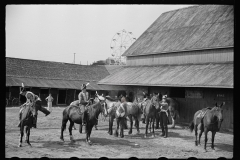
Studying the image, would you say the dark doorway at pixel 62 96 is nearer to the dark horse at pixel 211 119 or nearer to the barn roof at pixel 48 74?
the barn roof at pixel 48 74

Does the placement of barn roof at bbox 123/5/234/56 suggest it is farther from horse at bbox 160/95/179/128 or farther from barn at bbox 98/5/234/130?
horse at bbox 160/95/179/128

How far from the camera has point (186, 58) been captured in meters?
17.4

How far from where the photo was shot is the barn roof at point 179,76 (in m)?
13.1

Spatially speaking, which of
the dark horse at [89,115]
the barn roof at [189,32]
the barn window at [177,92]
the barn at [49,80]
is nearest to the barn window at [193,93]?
the barn window at [177,92]

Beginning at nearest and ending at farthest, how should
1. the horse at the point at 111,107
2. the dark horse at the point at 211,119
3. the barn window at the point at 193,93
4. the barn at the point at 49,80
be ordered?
the dark horse at the point at 211,119, the horse at the point at 111,107, the barn window at the point at 193,93, the barn at the point at 49,80

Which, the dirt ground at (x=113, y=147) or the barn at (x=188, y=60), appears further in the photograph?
the barn at (x=188, y=60)

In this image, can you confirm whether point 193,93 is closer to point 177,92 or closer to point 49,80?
point 177,92

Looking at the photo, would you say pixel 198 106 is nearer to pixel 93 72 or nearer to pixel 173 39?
pixel 173 39

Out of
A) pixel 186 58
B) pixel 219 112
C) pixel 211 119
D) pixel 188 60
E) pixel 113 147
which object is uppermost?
pixel 186 58

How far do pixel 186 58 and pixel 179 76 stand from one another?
8.32ft

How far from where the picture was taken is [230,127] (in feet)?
43.6

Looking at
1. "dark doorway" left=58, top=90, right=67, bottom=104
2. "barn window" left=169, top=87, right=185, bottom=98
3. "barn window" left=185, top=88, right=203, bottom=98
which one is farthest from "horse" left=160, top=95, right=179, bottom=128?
"dark doorway" left=58, top=90, right=67, bottom=104

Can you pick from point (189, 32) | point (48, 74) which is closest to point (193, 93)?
point (189, 32)

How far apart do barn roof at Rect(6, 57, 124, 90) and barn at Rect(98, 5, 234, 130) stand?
11.2 m
